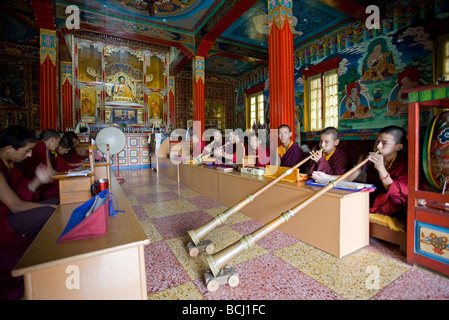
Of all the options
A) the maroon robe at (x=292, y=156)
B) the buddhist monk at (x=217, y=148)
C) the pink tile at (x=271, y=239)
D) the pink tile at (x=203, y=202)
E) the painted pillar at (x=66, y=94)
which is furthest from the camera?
the painted pillar at (x=66, y=94)

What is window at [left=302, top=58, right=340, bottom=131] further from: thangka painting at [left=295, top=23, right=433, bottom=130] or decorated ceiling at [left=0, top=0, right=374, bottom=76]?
decorated ceiling at [left=0, top=0, right=374, bottom=76]

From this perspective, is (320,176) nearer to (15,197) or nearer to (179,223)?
(179,223)

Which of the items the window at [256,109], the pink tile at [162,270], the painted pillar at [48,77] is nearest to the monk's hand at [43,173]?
the pink tile at [162,270]

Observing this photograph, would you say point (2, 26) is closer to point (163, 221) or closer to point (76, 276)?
point (163, 221)

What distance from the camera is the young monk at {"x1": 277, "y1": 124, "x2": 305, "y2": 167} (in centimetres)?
317

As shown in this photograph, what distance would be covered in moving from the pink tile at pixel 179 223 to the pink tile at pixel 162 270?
298mm

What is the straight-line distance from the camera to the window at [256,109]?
37.2 feet

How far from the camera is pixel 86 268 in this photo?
3.48 ft

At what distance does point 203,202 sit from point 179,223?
96 centimetres

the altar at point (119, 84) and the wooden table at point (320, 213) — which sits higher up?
the altar at point (119, 84)

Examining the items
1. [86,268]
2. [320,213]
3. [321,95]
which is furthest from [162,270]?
[321,95]

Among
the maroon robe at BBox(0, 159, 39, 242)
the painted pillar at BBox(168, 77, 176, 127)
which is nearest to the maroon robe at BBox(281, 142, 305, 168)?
the maroon robe at BBox(0, 159, 39, 242)

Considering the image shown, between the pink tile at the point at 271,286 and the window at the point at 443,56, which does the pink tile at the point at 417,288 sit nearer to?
Result: the pink tile at the point at 271,286
